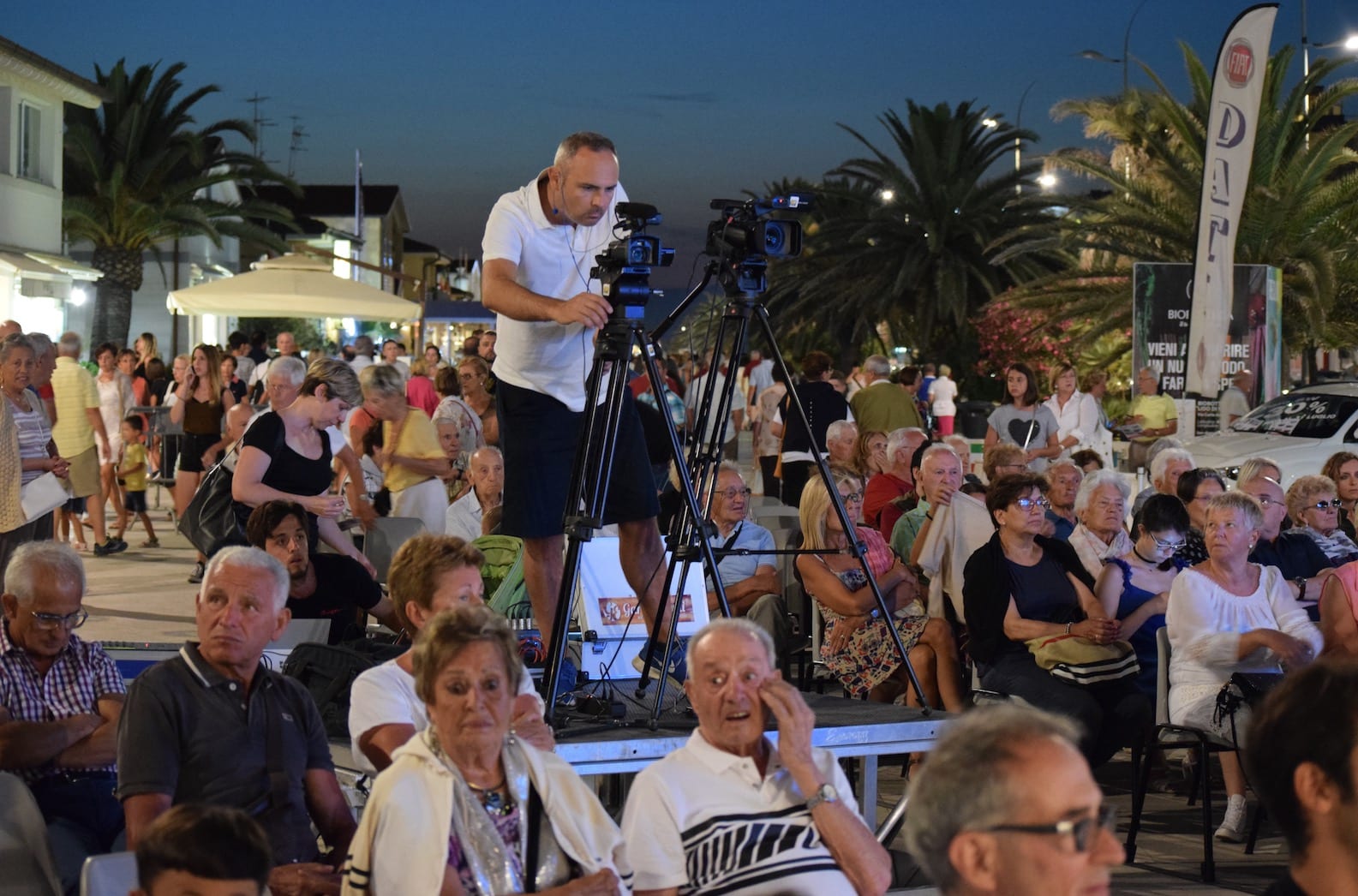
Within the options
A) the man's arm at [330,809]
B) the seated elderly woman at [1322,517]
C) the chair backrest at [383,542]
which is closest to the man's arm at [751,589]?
the chair backrest at [383,542]

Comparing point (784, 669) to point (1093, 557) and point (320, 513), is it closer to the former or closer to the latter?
point (1093, 557)

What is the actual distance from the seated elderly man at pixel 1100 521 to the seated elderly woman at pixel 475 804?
4695 millimetres

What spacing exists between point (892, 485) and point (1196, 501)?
1922 mm

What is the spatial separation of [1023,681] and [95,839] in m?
3.90

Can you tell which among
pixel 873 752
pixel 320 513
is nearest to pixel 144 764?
pixel 873 752

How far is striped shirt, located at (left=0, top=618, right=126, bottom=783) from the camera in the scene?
193 inches

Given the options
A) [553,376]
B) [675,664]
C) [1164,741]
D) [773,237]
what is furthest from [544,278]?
[1164,741]

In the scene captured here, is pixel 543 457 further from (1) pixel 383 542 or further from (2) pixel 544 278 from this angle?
(1) pixel 383 542

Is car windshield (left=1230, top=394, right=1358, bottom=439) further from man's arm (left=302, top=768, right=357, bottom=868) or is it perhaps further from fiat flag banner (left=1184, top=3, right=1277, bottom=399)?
man's arm (left=302, top=768, right=357, bottom=868)

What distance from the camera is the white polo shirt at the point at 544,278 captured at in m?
5.38

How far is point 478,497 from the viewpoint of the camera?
9.12m

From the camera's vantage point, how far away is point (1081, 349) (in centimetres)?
2809

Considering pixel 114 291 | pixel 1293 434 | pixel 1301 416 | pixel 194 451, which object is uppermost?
pixel 114 291

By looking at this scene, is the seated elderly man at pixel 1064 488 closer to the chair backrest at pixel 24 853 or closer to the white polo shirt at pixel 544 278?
the white polo shirt at pixel 544 278
